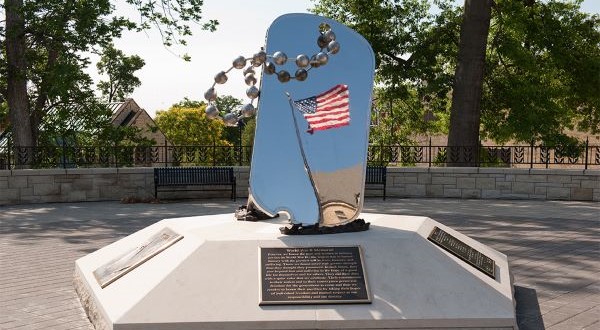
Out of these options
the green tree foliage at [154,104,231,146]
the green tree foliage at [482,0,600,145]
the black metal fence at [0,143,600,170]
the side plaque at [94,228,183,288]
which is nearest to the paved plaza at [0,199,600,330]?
the side plaque at [94,228,183,288]

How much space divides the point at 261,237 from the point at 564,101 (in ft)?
61.9

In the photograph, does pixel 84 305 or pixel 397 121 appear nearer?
pixel 84 305

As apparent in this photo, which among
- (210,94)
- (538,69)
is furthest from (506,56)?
(210,94)

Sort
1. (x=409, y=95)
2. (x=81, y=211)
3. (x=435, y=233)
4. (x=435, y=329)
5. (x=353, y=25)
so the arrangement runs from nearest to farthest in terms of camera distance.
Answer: (x=435, y=329), (x=435, y=233), (x=81, y=211), (x=353, y=25), (x=409, y=95)

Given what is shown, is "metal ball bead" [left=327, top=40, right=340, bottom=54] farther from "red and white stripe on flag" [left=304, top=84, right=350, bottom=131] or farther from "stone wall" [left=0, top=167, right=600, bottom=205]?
"stone wall" [left=0, top=167, right=600, bottom=205]

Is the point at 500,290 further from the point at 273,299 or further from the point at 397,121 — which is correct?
the point at 397,121

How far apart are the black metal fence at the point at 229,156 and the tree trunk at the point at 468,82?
0.86 ft

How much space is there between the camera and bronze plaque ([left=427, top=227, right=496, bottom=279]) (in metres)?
6.98

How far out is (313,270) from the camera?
639cm

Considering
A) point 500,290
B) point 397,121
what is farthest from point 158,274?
point 397,121

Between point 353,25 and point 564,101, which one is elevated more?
point 353,25

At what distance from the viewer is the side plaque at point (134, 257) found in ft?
22.7

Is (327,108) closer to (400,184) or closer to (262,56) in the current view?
(262,56)

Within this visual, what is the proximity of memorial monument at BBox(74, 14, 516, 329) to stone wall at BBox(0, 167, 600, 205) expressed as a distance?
9.27 metres
